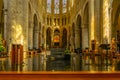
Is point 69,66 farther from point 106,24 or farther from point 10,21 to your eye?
point 10,21

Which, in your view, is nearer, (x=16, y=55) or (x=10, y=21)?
(x=16, y=55)

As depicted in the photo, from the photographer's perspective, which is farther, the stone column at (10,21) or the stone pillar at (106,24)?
the stone pillar at (106,24)

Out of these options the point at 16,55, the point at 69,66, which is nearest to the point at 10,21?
the point at 16,55

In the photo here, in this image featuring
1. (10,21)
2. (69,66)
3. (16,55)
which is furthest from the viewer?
(10,21)

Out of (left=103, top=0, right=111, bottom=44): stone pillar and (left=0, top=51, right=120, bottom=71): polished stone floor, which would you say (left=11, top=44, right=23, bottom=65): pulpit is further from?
(left=103, top=0, right=111, bottom=44): stone pillar

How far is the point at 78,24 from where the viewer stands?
119ft

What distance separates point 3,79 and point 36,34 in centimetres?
3229

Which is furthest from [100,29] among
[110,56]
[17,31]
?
[17,31]

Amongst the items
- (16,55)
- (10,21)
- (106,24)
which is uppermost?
(10,21)

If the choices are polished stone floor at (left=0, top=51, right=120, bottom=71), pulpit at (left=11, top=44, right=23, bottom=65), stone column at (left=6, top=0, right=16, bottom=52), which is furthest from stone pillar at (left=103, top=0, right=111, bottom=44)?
pulpit at (left=11, top=44, right=23, bottom=65)

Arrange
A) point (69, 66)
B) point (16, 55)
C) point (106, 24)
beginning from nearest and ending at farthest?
point (16, 55), point (69, 66), point (106, 24)

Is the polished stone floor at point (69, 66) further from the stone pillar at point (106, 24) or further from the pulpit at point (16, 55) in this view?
the stone pillar at point (106, 24)

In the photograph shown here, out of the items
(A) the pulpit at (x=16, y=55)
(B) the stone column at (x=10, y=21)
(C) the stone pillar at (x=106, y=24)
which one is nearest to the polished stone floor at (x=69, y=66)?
(A) the pulpit at (x=16, y=55)

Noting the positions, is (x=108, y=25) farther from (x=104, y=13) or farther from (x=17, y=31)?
(x=17, y=31)
